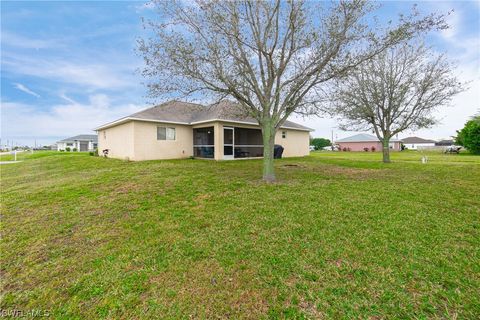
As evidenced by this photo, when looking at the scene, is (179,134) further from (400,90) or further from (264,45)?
(400,90)

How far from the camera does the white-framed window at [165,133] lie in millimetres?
15375

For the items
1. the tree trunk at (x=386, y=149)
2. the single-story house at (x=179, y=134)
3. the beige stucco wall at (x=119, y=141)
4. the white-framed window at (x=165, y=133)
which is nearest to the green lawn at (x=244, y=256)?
the single-story house at (x=179, y=134)

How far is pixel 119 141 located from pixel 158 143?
3813mm

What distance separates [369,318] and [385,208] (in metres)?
3.82

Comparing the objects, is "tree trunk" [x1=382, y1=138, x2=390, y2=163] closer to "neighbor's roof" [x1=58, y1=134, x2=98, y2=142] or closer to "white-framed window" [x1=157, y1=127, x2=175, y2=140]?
"white-framed window" [x1=157, y1=127, x2=175, y2=140]

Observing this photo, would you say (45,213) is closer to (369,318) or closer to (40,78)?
(369,318)

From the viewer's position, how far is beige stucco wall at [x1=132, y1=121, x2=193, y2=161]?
47.5 ft

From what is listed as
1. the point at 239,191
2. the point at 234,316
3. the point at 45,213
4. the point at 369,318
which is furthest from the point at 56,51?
the point at 369,318

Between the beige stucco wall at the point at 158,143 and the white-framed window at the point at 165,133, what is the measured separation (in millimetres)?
225

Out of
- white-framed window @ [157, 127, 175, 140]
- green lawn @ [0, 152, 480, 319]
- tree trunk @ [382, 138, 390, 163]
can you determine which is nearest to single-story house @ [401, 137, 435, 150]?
tree trunk @ [382, 138, 390, 163]

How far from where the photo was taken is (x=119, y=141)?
54.5ft

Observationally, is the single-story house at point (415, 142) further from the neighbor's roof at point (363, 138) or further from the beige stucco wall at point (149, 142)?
the beige stucco wall at point (149, 142)

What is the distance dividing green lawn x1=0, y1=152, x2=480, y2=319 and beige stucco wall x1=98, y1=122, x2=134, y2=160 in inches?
362

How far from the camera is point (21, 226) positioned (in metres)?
4.52
